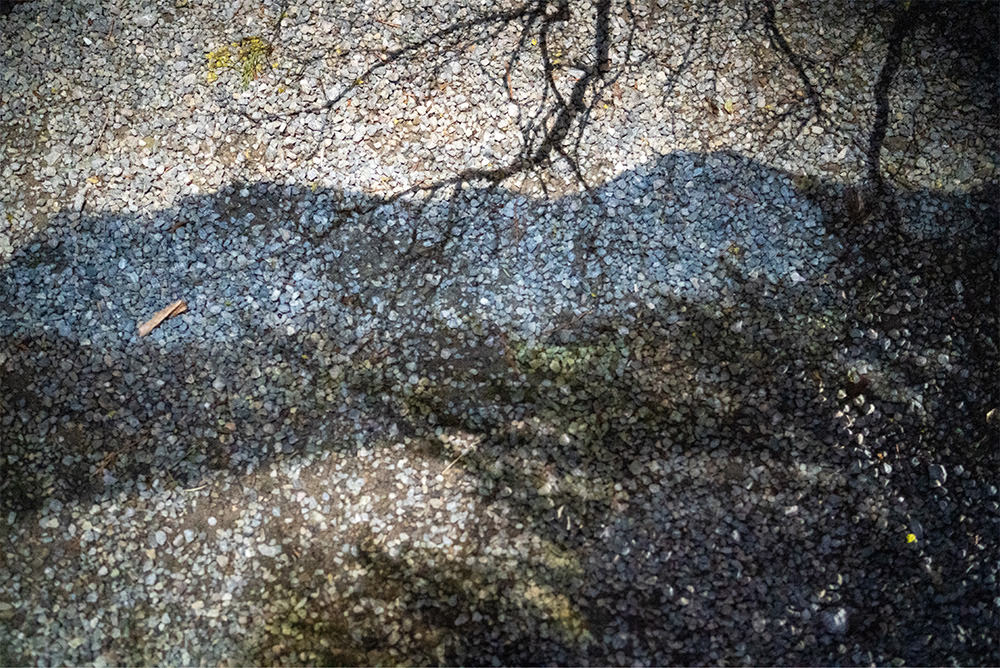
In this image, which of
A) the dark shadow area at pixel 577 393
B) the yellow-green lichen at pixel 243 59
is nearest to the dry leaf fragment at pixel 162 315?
the dark shadow area at pixel 577 393

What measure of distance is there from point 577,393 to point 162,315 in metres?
2.93

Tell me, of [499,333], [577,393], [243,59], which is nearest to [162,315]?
[243,59]

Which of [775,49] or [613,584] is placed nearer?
[613,584]

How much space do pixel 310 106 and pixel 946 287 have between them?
469 centimetres

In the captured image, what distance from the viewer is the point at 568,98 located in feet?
16.7

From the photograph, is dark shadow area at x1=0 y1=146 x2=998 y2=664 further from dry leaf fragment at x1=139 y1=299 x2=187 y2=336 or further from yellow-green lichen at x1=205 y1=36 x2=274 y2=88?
yellow-green lichen at x1=205 y1=36 x2=274 y2=88

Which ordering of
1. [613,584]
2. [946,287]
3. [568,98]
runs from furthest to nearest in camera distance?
[568,98] → [946,287] → [613,584]

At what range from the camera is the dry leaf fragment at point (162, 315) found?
4770 millimetres

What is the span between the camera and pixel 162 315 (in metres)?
4.79

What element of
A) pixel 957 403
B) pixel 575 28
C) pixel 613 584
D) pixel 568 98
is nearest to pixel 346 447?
pixel 613 584

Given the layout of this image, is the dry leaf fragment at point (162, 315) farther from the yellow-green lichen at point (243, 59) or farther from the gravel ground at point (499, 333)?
the yellow-green lichen at point (243, 59)

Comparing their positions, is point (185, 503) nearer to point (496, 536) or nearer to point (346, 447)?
point (346, 447)

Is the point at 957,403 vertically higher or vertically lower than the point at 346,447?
higher

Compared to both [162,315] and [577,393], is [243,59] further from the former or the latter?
[577,393]
